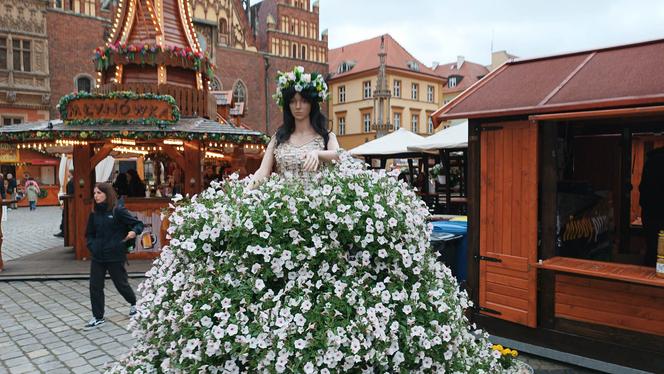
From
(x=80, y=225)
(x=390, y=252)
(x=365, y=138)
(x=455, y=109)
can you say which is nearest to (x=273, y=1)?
(x=365, y=138)

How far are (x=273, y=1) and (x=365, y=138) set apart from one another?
51.7ft

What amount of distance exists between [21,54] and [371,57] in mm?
30817

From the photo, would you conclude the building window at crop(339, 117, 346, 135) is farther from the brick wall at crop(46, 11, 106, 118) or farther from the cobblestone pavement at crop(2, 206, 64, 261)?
the cobblestone pavement at crop(2, 206, 64, 261)

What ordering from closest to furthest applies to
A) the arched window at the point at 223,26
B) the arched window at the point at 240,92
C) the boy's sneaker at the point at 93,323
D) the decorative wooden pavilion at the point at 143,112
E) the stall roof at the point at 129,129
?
the boy's sneaker at the point at 93,323 < the stall roof at the point at 129,129 < the decorative wooden pavilion at the point at 143,112 < the arched window at the point at 223,26 < the arched window at the point at 240,92

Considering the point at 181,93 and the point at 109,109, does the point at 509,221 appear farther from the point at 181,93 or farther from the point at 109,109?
the point at 181,93

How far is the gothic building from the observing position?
2812 centimetres

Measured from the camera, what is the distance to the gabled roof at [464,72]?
5700 cm

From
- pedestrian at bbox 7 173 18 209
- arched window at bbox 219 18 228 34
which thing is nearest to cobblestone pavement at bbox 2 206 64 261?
pedestrian at bbox 7 173 18 209

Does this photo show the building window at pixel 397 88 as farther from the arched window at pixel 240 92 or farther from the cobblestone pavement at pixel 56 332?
the cobblestone pavement at pixel 56 332

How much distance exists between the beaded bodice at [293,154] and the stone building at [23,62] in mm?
30417

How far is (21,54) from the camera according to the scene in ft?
92.3

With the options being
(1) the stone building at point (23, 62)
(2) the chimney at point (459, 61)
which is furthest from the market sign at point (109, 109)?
(2) the chimney at point (459, 61)

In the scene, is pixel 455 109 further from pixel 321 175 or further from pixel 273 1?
pixel 273 1

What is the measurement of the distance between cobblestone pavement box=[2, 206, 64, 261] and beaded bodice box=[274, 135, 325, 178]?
935cm
